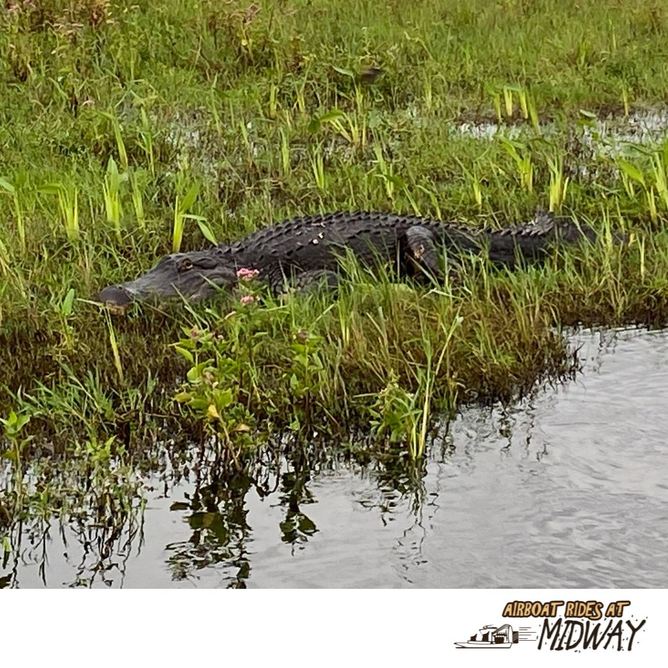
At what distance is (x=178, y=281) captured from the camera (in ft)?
16.0

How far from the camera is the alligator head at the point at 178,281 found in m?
4.70

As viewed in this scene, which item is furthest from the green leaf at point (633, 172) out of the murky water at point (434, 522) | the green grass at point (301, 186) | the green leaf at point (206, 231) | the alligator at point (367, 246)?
the green leaf at point (206, 231)

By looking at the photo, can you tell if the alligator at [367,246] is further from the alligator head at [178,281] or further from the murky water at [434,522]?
the murky water at [434,522]

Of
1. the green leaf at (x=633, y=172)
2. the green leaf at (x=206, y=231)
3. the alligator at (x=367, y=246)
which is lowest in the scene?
the alligator at (x=367, y=246)

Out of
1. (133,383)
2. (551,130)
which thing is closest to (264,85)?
(551,130)

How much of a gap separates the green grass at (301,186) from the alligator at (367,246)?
16cm

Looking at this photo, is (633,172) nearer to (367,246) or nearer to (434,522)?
(367,246)

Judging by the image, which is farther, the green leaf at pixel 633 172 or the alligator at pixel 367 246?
the green leaf at pixel 633 172

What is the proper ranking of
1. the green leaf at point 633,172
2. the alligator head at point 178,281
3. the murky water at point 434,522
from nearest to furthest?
the murky water at point 434,522
the alligator head at point 178,281
the green leaf at point 633,172

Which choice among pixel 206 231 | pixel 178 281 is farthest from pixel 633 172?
pixel 178 281

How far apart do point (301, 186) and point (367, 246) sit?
1.01m

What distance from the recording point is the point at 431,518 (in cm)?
335

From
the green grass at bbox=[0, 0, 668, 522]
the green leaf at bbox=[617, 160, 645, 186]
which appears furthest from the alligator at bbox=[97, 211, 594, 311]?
the green leaf at bbox=[617, 160, 645, 186]
